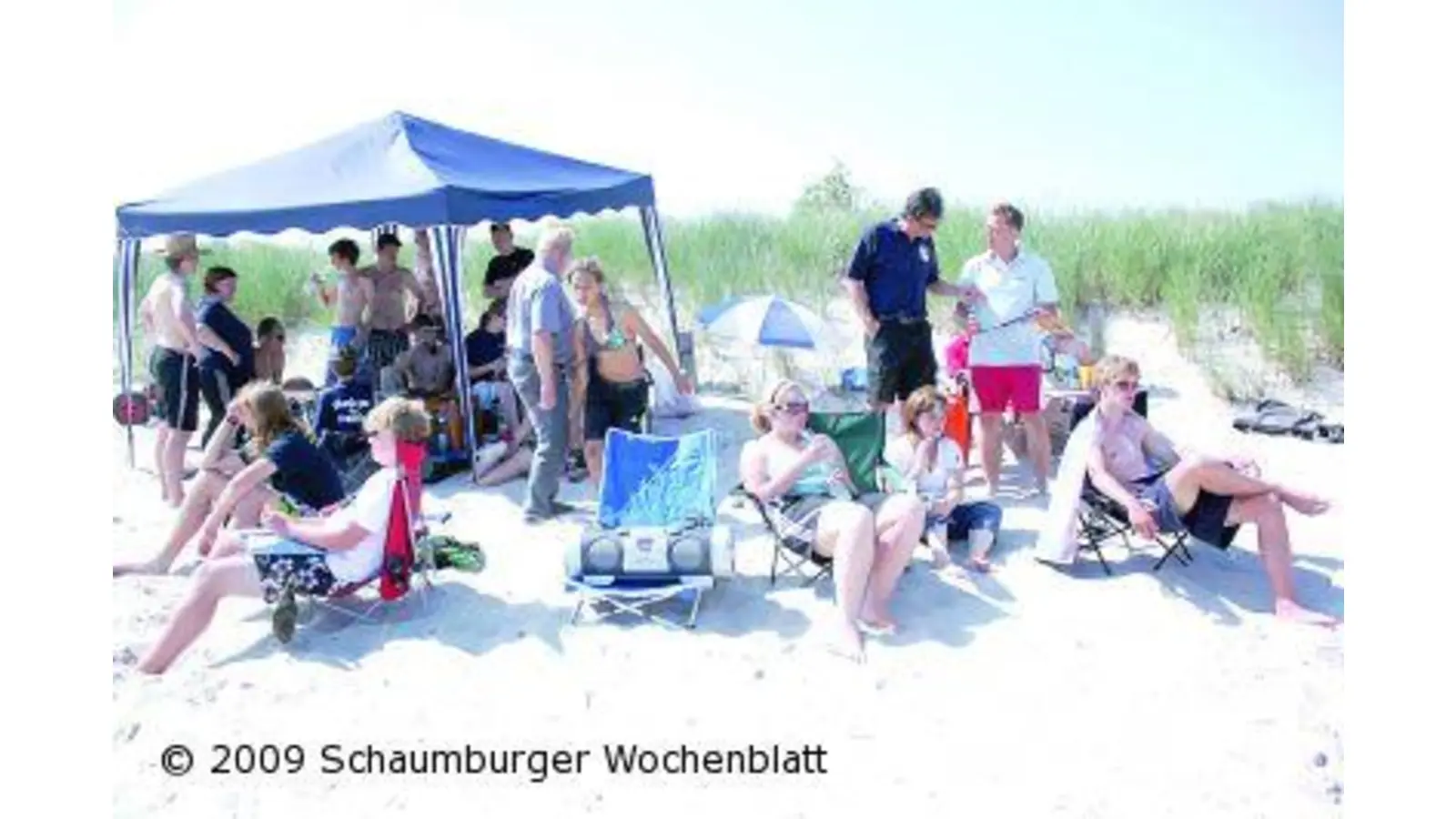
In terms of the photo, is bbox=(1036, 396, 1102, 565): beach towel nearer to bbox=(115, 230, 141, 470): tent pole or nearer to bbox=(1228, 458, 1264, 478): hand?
bbox=(1228, 458, 1264, 478): hand

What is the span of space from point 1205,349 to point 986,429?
12.1 feet

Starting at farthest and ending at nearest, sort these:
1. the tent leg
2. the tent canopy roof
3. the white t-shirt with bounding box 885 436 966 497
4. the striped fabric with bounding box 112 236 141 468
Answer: the tent leg < the striped fabric with bounding box 112 236 141 468 < the tent canopy roof < the white t-shirt with bounding box 885 436 966 497

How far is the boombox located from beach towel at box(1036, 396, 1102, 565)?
1.18 metres

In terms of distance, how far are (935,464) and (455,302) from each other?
2.74 m

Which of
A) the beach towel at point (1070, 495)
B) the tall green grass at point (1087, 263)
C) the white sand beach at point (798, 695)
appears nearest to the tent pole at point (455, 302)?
Result: the white sand beach at point (798, 695)

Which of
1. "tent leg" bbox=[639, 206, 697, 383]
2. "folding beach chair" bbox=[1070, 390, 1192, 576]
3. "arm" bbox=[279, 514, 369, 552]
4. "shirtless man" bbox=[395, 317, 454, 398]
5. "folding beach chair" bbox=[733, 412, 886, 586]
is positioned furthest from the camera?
"tent leg" bbox=[639, 206, 697, 383]

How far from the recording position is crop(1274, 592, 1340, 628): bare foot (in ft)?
13.0

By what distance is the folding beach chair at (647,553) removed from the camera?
162 inches

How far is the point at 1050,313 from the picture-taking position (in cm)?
521

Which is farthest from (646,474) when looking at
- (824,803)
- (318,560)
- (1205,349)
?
(1205,349)

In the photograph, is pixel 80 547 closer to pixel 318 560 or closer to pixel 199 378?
pixel 318 560

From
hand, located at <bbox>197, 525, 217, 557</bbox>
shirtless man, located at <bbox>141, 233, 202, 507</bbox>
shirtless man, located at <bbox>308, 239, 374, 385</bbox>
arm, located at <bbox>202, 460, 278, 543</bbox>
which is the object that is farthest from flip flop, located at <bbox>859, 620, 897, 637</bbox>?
shirtless man, located at <bbox>308, 239, 374, 385</bbox>

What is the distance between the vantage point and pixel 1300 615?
399 cm

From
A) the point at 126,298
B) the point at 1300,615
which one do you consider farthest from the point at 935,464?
the point at 126,298
